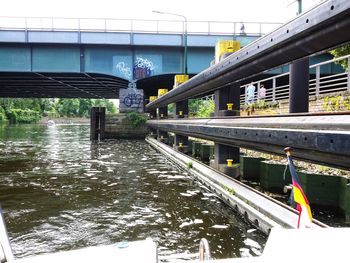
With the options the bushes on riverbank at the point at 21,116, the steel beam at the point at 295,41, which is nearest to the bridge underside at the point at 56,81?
the steel beam at the point at 295,41

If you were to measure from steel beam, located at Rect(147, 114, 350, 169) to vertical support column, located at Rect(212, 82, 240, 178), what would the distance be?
1.32 meters

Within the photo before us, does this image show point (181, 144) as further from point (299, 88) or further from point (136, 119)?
point (136, 119)

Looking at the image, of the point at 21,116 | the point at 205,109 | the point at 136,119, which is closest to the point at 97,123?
the point at 136,119

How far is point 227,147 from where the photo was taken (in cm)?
779

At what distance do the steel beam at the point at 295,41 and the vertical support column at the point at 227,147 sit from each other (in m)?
0.61

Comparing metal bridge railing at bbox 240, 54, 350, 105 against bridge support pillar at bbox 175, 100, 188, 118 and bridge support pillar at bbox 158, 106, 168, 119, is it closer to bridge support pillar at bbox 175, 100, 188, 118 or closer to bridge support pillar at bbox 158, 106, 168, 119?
bridge support pillar at bbox 175, 100, 188, 118

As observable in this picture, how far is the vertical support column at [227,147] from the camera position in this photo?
301 inches

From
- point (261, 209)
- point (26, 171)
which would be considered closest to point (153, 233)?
point (261, 209)

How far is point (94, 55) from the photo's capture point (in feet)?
95.2

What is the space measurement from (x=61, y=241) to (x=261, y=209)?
8.38 feet

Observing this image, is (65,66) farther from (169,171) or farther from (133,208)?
(133,208)

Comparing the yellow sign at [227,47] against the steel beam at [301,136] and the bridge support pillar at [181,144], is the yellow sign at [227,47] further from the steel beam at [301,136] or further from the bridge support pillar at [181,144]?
the bridge support pillar at [181,144]

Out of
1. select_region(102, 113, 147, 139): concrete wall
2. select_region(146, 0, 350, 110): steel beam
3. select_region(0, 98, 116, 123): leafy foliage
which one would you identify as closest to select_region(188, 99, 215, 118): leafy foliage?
select_region(102, 113, 147, 139): concrete wall

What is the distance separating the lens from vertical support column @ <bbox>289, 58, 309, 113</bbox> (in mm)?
5430
